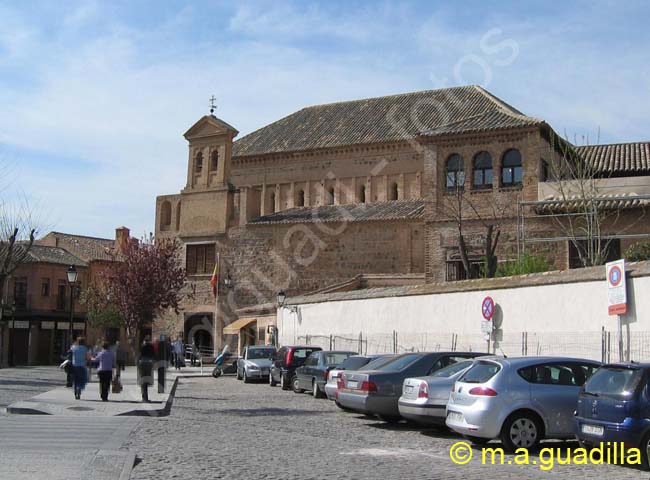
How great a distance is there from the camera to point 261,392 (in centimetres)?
2712

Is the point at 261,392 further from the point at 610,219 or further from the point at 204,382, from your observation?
the point at 610,219

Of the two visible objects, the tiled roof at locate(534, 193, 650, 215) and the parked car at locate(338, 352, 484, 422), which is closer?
the parked car at locate(338, 352, 484, 422)

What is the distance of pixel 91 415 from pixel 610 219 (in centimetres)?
2486

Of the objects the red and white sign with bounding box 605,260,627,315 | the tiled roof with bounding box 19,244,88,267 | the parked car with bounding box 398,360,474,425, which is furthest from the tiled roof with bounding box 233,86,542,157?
the parked car with bounding box 398,360,474,425

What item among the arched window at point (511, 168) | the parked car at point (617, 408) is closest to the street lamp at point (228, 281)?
the arched window at point (511, 168)

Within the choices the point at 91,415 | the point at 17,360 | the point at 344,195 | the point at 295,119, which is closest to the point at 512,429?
the point at 91,415

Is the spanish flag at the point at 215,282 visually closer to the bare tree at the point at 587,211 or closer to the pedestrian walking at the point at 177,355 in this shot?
the pedestrian walking at the point at 177,355

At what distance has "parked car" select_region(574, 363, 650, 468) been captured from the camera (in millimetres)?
10562

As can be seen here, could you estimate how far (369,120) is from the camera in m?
51.4

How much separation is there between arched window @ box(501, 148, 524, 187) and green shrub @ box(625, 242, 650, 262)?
24.9ft

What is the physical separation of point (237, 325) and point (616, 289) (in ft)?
101

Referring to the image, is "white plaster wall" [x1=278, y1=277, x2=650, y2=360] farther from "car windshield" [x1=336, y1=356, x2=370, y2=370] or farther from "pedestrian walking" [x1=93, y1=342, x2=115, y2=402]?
"pedestrian walking" [x1=93, y1=342, x2=115, y2=402]

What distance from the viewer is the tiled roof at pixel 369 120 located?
152ft

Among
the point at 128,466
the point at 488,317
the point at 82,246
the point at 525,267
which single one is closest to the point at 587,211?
the point at 525,267
